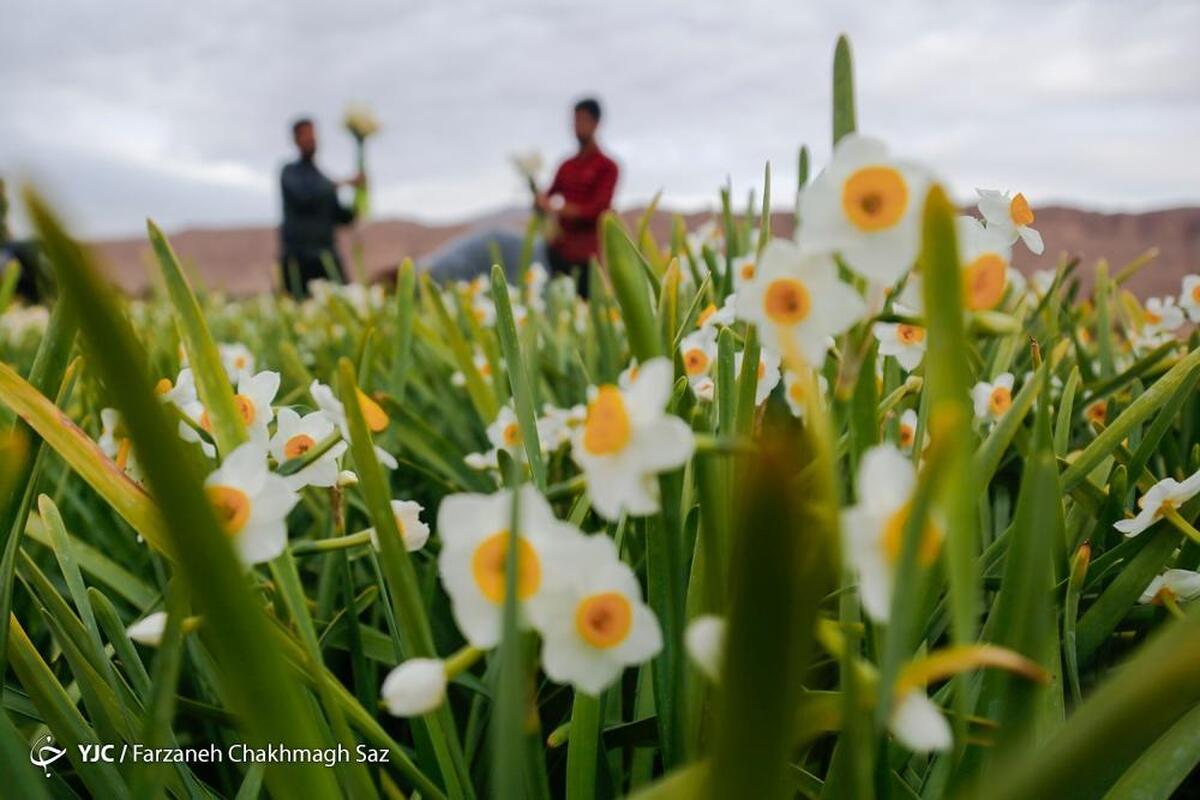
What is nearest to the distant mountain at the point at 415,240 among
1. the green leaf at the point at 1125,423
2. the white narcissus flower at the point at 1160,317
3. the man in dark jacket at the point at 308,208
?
the man in dark jacket at the point at 308,208

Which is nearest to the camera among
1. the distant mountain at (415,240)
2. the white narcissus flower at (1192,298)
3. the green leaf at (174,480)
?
the green leaf at (174,480)

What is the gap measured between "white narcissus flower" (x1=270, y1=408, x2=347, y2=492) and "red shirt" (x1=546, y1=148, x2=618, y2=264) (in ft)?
11.2

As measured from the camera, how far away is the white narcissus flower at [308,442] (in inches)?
15.4

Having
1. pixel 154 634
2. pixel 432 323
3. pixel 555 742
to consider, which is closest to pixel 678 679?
pixel 555 742

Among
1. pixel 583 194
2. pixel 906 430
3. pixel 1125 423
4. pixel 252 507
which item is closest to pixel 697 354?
pixel 906 430

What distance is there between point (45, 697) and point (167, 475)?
9.2 inches

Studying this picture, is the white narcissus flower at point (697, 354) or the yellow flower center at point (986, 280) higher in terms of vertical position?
the yellow flower center at point (986, 280)

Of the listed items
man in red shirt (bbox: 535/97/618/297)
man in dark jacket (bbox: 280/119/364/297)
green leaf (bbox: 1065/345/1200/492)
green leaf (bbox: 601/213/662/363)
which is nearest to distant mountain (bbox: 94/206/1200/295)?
man in dark jacket (bbox: 280/119/364/297)

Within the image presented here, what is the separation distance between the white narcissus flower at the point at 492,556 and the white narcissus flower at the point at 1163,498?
0.98 feet

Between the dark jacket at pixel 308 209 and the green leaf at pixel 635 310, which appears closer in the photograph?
the green leaf at pixel 635 310

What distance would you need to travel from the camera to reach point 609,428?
0.23 metres

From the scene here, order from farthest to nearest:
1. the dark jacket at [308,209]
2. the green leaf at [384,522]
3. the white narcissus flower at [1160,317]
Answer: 1. the dark jacket at [308,209]
2. the white narcissus flower at [1160,317]
3. the green leaf at [384,522]

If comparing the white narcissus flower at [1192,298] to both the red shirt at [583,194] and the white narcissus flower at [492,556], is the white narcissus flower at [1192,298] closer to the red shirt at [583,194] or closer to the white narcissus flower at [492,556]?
the white narcissus flower at [492,556]

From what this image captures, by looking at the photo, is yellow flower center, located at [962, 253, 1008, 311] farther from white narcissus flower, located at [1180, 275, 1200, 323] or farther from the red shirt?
the red shirt
